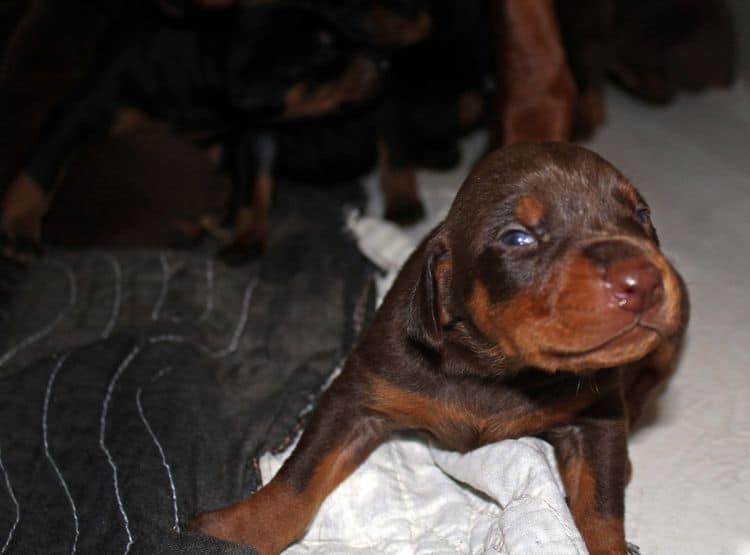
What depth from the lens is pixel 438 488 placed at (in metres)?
2.74

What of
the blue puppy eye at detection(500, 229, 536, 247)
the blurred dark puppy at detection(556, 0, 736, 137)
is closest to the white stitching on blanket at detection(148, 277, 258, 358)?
the blue puppy eye at detection(500, 229, 536, 247)

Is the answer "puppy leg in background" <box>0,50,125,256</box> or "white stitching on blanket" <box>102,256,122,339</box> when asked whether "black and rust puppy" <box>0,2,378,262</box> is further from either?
"white stitching on blanket" <box>102,256,122,339</box>

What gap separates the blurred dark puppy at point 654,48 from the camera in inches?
179

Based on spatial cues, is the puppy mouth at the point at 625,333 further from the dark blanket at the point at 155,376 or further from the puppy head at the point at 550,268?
the dark blanket at the point at 155,376

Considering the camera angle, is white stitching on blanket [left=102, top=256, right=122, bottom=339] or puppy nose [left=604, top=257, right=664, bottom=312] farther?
white stitching on blanket [left=102, top=256, right=122, bottom=339]

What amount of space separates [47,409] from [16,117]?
193cm

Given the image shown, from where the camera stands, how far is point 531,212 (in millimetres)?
2191

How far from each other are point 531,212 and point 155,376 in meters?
1.38

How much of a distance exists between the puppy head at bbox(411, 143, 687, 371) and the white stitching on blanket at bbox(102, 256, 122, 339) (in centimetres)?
140

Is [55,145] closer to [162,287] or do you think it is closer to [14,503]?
[162,287]

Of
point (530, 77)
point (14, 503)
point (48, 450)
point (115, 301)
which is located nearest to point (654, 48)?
point (530, 77)

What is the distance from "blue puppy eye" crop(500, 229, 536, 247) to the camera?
220 cm

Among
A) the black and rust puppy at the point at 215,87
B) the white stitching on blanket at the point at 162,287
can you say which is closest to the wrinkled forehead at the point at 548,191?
the white stitching on blanket at the point at 162,287

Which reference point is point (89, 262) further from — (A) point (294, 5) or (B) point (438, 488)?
(B) point (438, 488)
